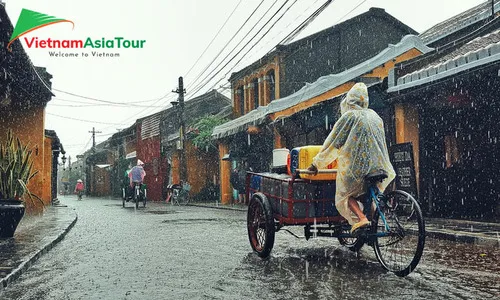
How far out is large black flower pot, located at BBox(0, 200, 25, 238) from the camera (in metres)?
7.40

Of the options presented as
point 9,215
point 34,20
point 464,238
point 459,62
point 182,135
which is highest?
point 34,20

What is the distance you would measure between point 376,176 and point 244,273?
1648mm

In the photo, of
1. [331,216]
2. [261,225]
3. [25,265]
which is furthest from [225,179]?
[25,265]

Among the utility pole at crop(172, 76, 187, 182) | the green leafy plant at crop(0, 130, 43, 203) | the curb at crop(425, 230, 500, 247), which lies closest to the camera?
the curb at crop(425, 230, 500, 247)

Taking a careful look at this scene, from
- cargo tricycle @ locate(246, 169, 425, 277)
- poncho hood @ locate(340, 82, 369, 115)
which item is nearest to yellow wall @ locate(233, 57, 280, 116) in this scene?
cargo tricycle @ locate(246, 169, 425, 277)

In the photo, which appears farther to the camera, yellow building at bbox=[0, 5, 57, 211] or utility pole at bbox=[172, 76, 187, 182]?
utility pole at bbox=[172, 76, 187, 182]

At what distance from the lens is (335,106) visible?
1380 cm

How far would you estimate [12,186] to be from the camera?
7852 millimetres

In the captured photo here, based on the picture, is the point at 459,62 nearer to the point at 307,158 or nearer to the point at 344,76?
the point at 307,158

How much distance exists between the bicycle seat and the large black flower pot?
5459 millimetres

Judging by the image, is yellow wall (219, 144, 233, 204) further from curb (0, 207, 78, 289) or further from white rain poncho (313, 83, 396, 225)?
white rain poncho (313, 83, 396, 225)

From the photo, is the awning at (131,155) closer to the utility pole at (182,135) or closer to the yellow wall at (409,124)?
the utility pole at (182,135)

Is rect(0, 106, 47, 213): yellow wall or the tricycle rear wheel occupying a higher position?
rect(0, 106, 47, 213): yellow wall

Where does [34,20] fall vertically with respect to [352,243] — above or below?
above
